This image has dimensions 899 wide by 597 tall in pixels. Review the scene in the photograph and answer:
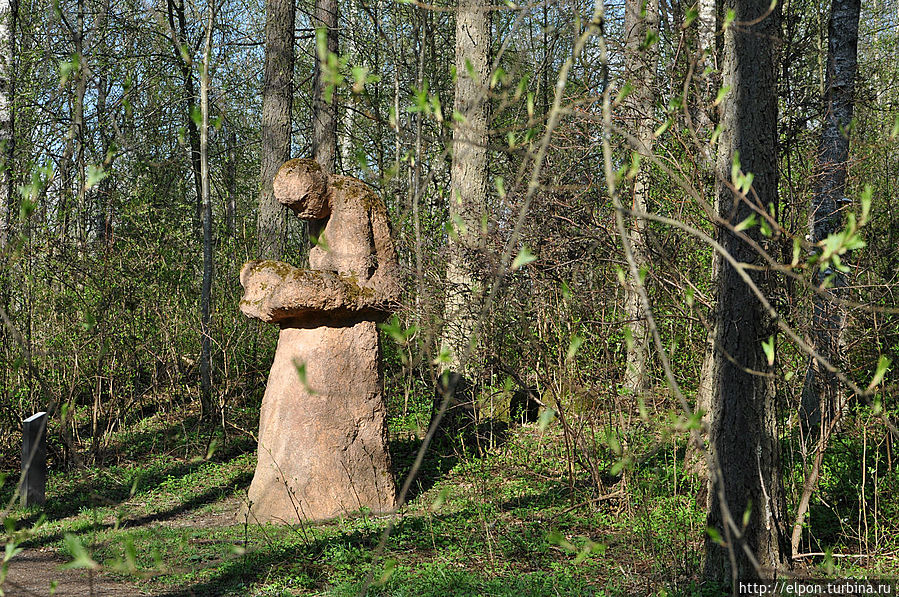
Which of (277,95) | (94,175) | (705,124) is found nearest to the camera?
(94,175)

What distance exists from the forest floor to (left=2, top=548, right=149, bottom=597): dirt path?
12 mm

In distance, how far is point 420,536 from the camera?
5359 mm

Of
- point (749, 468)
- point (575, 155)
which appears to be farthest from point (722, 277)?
point (575, 155)

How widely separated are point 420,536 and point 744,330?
261 cm

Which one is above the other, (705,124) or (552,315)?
(705,124)

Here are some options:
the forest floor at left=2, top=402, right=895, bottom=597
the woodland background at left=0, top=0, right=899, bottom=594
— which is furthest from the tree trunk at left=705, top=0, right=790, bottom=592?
the forest floor at left=2, top=402, right=895, bottom=597

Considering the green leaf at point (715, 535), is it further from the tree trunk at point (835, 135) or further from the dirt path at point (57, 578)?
the tree trunk at point (835, 135)

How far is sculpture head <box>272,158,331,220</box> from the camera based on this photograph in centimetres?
586

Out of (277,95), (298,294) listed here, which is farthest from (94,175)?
(277,95)

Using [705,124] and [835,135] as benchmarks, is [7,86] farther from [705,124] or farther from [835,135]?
[835,135]

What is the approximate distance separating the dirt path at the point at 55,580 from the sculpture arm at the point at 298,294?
195 centimetres

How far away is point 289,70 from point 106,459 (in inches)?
191

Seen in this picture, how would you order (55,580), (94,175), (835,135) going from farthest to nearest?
(835,135)
(55,580)
(94,175)

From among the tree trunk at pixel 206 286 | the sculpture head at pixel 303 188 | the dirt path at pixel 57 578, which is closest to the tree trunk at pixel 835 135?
the sculpture head at pixel 303 188
